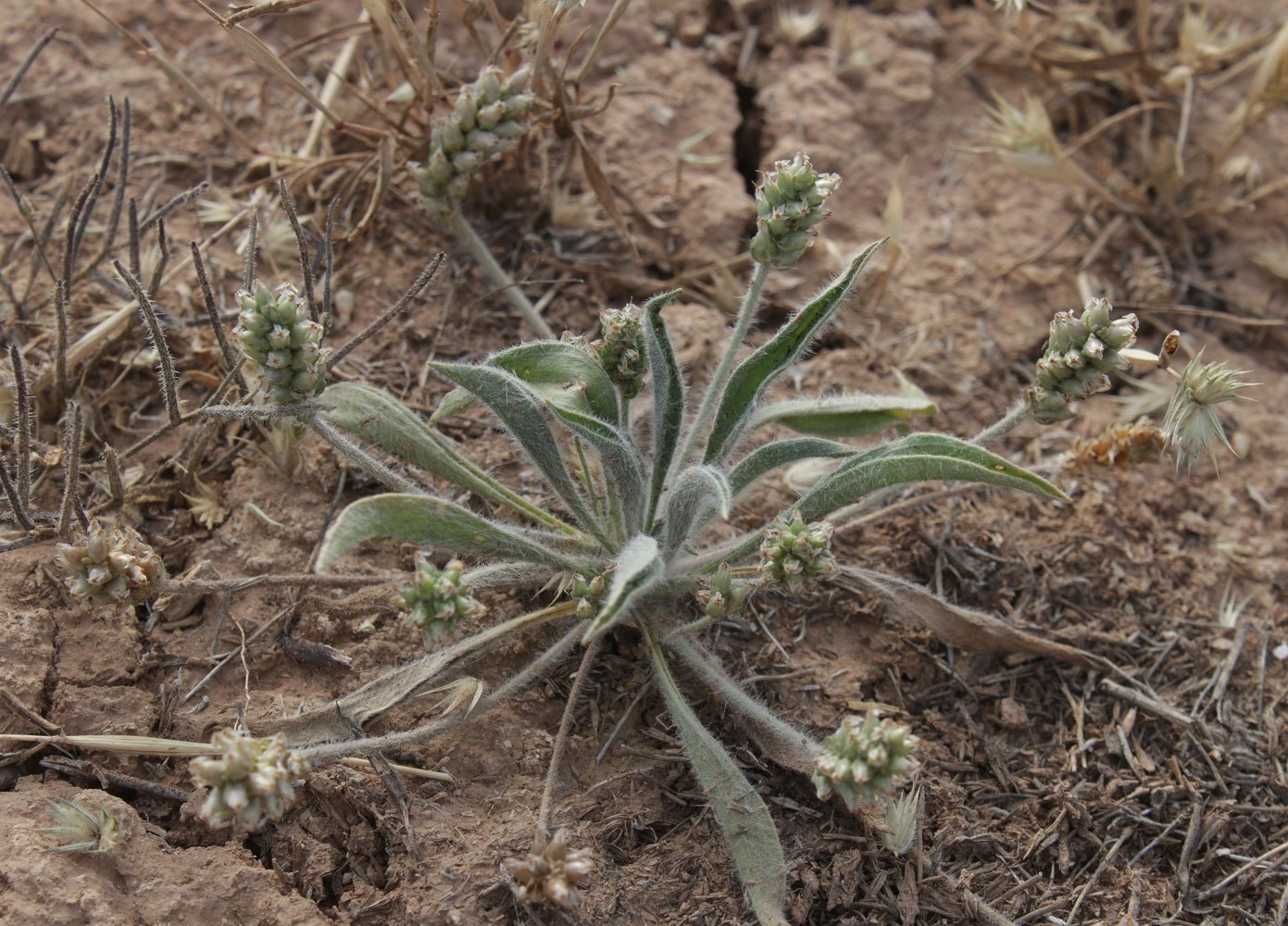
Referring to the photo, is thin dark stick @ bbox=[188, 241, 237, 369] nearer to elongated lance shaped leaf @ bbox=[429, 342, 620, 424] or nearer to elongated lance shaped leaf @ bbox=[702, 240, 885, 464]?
elongated lance shaped leaf @ bbox=[429, 342, 620, 424]

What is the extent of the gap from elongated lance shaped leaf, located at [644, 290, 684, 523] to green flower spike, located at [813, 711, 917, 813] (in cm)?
82

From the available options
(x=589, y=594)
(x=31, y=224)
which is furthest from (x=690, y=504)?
(x=31, y=224)

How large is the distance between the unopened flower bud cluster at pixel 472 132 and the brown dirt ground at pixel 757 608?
413 millimetres

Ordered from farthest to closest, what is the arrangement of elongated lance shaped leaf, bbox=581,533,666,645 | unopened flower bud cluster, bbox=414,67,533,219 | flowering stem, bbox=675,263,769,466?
unopened flower bud cluster, bbox=414,67,533,219
flowering stem, bbox=675,263,769,466
elongated lance shaped leaf, bbox=581,533,666,645

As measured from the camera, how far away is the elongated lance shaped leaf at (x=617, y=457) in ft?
7.82

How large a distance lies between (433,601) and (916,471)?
1.11 meters

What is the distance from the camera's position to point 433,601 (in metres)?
2.11

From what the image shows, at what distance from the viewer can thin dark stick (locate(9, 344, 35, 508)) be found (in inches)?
92.9

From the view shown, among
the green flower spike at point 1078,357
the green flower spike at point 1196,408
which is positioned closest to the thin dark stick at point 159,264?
the green flower spike at point 1078,357

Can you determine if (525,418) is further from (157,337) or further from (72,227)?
(72,227)

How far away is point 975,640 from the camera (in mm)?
2873

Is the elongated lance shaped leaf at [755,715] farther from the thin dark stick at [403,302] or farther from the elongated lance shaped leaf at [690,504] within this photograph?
the thin dark stick at [403,302]

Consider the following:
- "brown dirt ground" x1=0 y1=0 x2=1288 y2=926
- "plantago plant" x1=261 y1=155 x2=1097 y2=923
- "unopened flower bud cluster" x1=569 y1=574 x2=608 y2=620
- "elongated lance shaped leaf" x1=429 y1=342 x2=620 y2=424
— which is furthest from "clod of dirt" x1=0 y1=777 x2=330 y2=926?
"elongated lance shaped leaf" x1=429 y1=342 x2=620 y2=424

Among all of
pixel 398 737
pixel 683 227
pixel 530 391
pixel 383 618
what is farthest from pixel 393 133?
pixel 398 737
